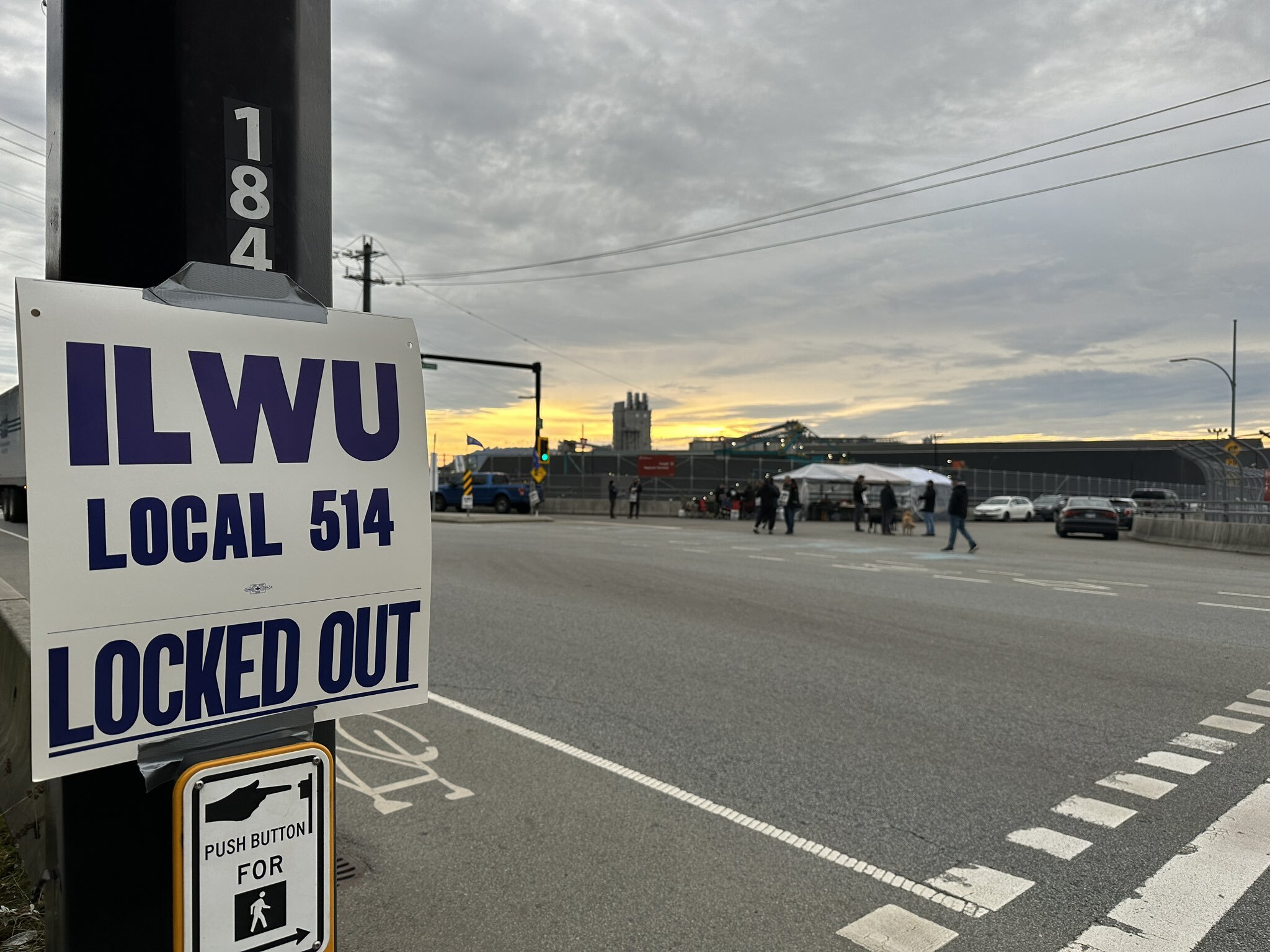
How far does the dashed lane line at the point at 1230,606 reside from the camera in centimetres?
1027

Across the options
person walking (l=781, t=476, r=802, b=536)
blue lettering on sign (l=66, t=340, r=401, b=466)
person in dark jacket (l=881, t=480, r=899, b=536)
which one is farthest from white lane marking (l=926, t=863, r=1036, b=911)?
person in dark jacket (l=881, t=480, r=899, b=536)

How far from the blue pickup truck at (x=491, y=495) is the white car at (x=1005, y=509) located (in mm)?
23959

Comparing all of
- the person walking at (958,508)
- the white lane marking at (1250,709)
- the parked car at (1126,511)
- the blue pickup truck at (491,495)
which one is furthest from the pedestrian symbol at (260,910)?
the parked car at (1126,511)

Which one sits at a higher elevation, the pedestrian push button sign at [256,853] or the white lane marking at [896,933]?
the pedestrian push button sign at [256,853]

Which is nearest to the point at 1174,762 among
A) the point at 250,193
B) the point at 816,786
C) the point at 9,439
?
the point at 816,786

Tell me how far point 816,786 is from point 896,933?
55.6 inches

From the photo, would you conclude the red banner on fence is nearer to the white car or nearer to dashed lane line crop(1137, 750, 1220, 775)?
the white car

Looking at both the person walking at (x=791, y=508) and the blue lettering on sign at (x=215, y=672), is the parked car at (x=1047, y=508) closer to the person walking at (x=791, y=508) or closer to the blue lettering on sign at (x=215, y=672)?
the person walking at (x=791, y=508)

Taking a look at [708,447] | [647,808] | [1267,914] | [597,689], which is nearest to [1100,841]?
[1267,914]

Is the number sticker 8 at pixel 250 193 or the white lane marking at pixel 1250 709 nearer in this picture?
the number sticker 8 at pixel 250 193

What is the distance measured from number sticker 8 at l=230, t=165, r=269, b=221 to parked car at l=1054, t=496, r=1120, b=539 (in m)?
30.9

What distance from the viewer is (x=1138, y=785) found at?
4.44 meters

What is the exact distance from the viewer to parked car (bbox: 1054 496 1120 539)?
28.3 meters

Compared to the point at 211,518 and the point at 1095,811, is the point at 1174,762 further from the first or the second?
the point at 211,518
